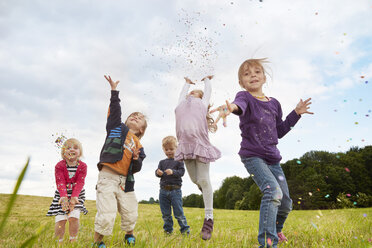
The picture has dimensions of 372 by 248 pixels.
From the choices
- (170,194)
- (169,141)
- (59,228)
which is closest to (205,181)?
(170,194)

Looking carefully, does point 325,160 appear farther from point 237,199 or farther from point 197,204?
point 197,204

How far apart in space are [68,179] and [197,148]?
6.79 feet

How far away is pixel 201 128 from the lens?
15.1ft

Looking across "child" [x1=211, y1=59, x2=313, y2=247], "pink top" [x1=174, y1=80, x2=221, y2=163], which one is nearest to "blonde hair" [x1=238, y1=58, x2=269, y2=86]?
"child" [x1=211, y1=59, x2=313, y2=247]

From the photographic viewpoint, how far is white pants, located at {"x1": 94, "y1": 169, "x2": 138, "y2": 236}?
373cm

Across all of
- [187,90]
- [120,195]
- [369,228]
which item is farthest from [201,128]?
[369,228]

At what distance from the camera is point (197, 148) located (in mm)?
4371

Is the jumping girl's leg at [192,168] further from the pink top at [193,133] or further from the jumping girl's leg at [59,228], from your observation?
the jumping girl's leg at [59,228]

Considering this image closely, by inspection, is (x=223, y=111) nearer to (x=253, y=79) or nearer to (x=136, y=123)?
(x=253, y=79)

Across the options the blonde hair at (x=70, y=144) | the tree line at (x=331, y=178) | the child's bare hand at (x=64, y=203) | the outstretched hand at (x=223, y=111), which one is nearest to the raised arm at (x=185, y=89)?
the blonde hair at (x=70, y=144)

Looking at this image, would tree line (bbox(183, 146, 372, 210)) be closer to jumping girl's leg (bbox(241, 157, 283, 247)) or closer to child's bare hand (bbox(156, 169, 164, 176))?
child's bare hand (bbox(156, 169, 164, 176))

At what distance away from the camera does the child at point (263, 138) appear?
3.21 metres

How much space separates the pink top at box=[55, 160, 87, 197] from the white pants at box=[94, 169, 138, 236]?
82cm

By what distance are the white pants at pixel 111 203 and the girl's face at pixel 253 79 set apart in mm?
2097
